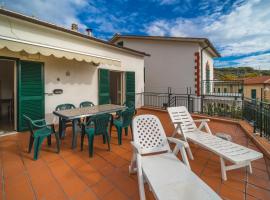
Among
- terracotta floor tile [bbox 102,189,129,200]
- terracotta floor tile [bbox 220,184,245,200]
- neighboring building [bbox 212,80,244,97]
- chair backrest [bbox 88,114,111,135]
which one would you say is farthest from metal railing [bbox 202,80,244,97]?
terracotta floor tile [bbox 102,189,129,200]

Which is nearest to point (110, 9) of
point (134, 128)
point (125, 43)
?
point (125, 43)

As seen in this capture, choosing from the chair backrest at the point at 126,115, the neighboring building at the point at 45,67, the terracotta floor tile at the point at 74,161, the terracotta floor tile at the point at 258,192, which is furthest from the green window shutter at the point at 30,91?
the terracotta floor tile at the point at 258,192

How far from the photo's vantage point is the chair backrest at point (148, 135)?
297 centimetres

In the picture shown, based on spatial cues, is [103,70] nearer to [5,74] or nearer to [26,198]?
[5,74]

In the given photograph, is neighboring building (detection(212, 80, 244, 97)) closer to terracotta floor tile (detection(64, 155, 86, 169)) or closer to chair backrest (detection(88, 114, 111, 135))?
chair backrest (detection(88, 114, 111, 135))

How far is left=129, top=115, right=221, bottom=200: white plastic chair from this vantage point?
183 centimetres

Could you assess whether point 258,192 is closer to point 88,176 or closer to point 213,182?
point 213,182

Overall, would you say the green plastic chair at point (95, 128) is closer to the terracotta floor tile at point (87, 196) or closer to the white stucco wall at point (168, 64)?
the terracotta floor tile at point (87, 196)

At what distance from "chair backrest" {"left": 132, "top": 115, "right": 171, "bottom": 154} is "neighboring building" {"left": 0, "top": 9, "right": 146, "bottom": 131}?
3.79 meters

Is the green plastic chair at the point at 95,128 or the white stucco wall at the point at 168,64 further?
the white stucco wall at the point at 168,64

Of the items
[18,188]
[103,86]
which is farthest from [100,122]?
[103,86]

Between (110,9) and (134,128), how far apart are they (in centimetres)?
1138

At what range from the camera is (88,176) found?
292 cm

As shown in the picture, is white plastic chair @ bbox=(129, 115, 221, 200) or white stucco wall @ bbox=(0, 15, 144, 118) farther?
white stucco wall @ bbox=(0, 15, 144, 118)
